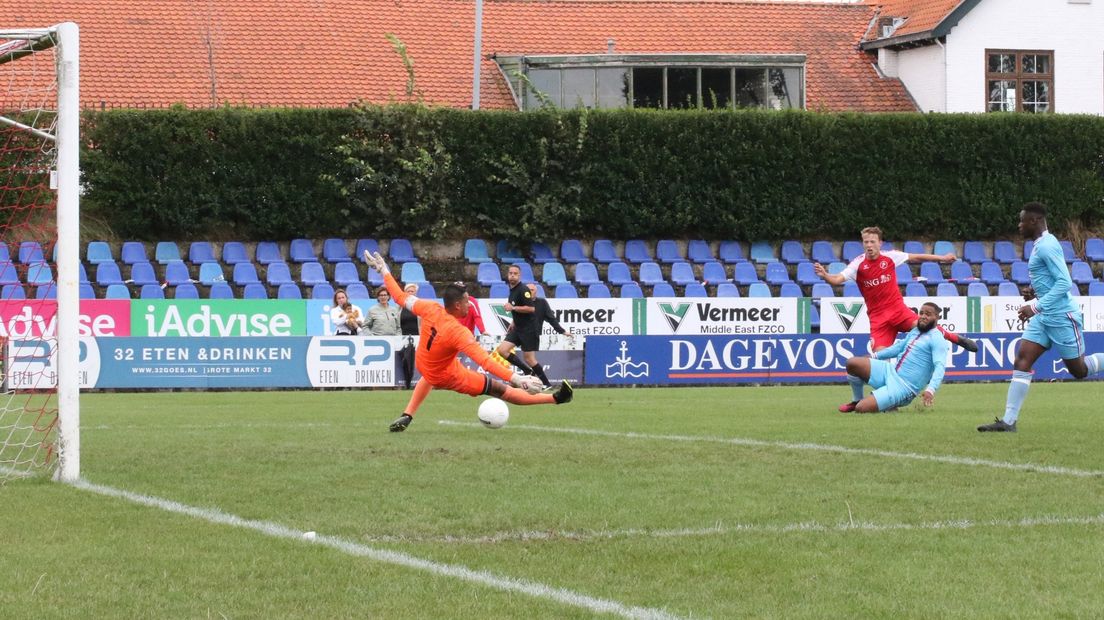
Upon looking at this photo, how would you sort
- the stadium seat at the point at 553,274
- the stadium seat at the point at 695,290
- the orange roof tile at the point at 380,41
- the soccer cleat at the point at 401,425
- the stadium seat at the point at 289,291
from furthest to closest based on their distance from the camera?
the orange roof tile at the point at 380,41 < the stadium seat at the point at 695,290 < the stadium seat at the point at 553,274 < the stadium seat at the point at 289,291 < the soccer cleat at the point at 401,425

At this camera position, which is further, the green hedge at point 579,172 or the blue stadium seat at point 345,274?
the green hedge at point 579,172

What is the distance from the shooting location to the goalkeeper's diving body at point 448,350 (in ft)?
41.9

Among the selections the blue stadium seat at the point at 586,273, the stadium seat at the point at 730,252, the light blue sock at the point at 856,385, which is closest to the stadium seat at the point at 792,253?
the stadium seat at the point at 730,252

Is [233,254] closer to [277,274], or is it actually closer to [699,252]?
[277,274]

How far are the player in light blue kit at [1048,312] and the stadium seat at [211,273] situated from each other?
19.5 meters

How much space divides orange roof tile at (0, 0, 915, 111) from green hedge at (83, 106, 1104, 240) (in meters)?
4.08

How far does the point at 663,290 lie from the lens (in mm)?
30500

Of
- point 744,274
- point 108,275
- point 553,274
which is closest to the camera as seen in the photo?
point 108,275

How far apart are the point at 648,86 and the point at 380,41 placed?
765 cm

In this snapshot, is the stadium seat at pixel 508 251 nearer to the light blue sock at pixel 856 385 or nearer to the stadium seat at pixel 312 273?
the stadium seat at pixel 312 273

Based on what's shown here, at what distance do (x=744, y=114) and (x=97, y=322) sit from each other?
15.9 m

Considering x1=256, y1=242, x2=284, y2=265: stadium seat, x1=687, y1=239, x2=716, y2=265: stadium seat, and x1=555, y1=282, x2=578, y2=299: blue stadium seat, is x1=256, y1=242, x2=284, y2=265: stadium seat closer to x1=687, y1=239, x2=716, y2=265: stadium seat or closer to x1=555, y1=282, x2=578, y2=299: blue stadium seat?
x1=555, y1=282, x2=578, y2=299: blue stadium seat

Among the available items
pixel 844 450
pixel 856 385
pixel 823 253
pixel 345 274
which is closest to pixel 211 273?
pixel 345 274

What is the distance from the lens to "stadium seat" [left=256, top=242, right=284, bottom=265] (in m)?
30.7
